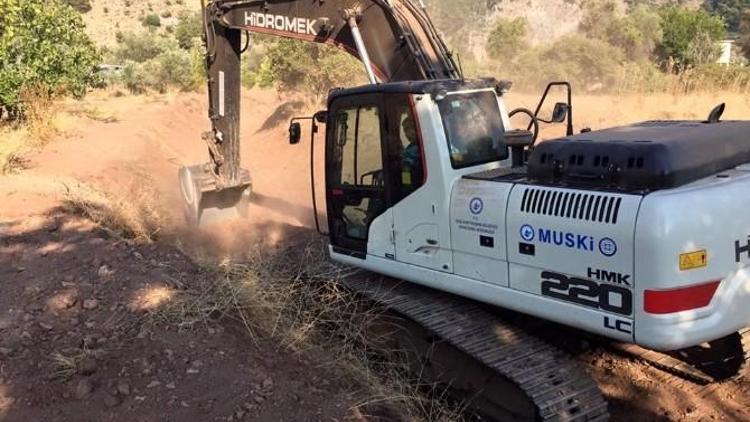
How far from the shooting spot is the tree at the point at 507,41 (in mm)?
25964

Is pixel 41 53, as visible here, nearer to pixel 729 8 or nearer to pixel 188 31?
pixel 188 31

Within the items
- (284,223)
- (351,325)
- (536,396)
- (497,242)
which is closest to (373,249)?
(351,325)

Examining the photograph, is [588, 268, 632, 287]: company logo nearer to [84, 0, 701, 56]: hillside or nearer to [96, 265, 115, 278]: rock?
[96, 265, 115, 278]: rock

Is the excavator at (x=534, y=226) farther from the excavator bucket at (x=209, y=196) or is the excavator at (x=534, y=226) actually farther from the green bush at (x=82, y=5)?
the green bush at (x=82, y=5)

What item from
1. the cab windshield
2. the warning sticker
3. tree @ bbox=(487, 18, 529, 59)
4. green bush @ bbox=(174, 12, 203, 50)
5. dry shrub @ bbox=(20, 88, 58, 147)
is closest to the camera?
the warning sticker

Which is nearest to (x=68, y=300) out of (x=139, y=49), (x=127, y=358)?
(x=127, y=358)

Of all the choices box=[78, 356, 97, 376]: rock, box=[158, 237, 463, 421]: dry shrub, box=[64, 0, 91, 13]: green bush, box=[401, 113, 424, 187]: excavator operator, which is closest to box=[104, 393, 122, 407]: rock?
box=[78, 356, 97, 376]: rock

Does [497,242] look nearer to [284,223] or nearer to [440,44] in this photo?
[440,44]

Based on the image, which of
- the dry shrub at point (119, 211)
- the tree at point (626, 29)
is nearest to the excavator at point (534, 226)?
the dry shrub at point (119, 211)

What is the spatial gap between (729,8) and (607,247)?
59305 mm

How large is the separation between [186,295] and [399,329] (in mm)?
1725

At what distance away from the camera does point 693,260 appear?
3.57 m

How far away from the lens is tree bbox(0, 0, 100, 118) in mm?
14203

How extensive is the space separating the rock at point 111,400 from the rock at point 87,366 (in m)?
0.26
